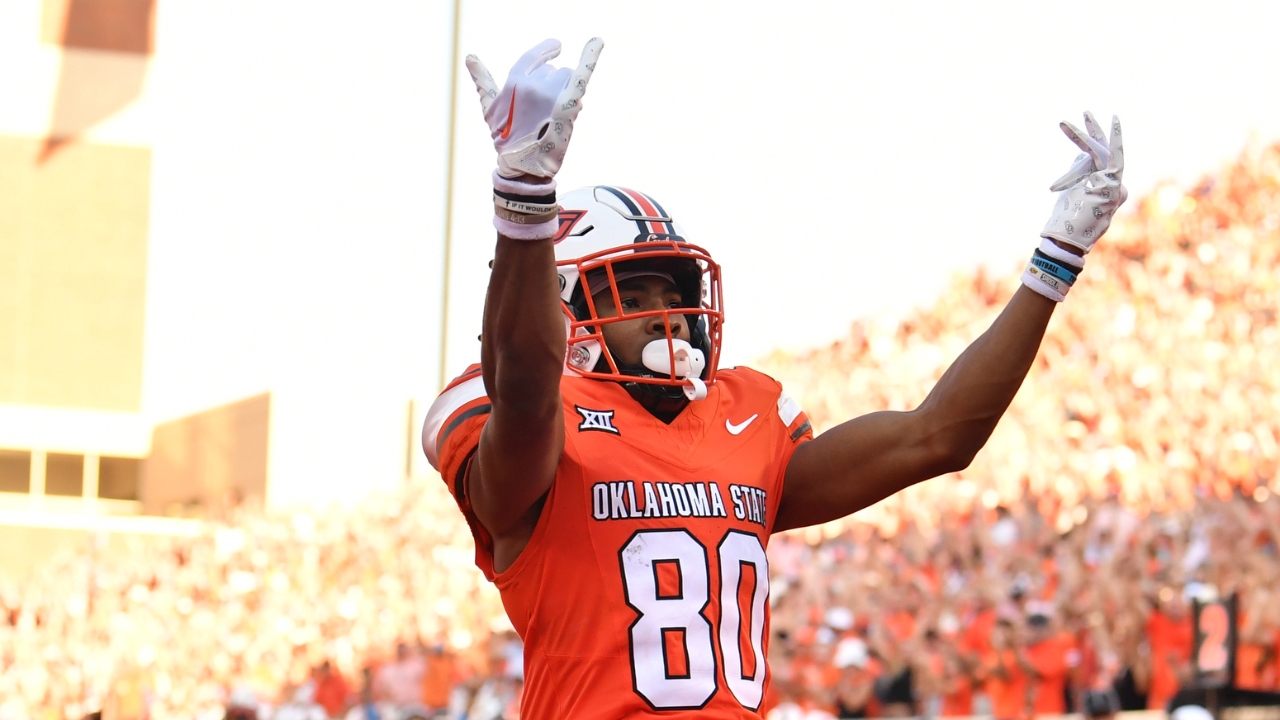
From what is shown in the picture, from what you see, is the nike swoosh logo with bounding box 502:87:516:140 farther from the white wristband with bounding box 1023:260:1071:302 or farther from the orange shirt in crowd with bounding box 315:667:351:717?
the orange shirt in crowd with bounding box 315:667:351:717

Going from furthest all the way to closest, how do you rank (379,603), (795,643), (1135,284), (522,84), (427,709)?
(1135,284), (379,603), (427,709), (795,643), (522,84)

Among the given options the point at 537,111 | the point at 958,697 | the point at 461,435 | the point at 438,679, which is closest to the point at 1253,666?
the point at 958,697

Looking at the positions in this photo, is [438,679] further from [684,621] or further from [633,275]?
[684,621]

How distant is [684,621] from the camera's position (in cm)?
241

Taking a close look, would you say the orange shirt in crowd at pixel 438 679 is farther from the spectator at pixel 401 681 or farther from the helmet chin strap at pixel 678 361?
the helmet chin strap at pixel 678 361

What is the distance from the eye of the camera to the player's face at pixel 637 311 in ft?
8.66

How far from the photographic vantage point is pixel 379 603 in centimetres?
1290

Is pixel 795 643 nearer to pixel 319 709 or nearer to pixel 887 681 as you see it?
pixel 887 681

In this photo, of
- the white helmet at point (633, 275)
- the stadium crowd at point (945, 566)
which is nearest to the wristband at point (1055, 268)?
the white helmet at point (633, 275)

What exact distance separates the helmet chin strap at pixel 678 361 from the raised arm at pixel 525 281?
274 millimetres

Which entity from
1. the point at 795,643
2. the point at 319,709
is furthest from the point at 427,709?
the point at 795,643

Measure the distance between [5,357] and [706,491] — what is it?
22228mm

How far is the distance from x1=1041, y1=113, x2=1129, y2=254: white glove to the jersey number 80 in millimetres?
780

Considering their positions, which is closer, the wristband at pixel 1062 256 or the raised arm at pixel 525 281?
the raised arm at pixel 525 281
